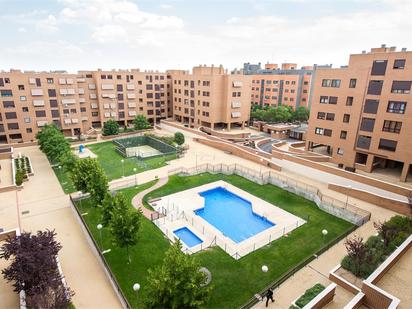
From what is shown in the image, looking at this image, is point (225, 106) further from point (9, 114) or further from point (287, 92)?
point (9, 114)

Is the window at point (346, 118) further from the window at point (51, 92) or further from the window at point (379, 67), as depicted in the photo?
the window at point (51, 92)

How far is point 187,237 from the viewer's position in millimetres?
24094

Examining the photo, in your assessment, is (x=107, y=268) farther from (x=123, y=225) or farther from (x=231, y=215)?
(x=231, y=215)

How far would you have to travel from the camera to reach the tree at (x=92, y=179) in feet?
82.0

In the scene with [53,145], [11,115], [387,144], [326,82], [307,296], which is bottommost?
[307,296]

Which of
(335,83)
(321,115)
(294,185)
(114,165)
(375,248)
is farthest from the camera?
(114,165)

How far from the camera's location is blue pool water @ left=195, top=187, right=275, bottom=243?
26125 mm

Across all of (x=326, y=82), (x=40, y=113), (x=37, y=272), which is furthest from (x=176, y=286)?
(x=40, y=113)

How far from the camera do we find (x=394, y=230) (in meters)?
19.6

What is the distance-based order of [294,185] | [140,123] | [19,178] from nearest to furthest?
[19,178], [294,185], [140,123]

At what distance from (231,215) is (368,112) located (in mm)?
22964

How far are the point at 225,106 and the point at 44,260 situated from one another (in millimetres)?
49893

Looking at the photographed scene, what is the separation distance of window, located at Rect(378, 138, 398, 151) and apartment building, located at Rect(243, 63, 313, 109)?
48.2 m

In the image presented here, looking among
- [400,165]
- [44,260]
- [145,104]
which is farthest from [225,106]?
[44,260]
